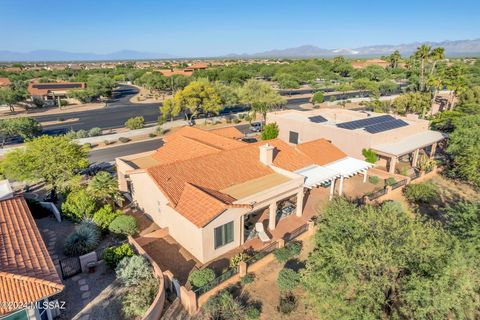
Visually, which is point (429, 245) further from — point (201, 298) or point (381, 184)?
point (381, 184)

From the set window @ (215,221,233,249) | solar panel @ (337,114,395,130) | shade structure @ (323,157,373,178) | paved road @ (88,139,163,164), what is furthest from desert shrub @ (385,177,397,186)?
paved road @ (88,139,163,164)

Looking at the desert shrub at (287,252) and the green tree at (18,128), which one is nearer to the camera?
the desert shrub at (287,252)

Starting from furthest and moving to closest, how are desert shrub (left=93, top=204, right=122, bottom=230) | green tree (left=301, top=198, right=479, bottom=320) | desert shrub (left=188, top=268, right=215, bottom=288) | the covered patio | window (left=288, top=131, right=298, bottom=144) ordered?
window (left=288, top=131, right=298, bottom=144)
the covered patio
desert shrub (left=93, top=204, right=122, bottom=230)
desert shrub (left=188, top=268, right=215, bottom=288)
green tree (left=301, top=198, right=479, bottom=320)

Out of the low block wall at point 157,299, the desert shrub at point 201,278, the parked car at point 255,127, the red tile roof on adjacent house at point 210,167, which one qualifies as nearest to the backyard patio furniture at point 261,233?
the red tile roof on adjacent house at point 210,167

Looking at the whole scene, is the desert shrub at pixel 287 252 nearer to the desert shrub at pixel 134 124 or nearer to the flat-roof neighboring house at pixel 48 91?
the desert shrub at pixel 134 124

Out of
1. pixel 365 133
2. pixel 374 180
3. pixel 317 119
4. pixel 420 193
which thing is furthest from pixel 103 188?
pixel 317 119

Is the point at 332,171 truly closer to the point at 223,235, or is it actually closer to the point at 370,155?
the point at 370,155

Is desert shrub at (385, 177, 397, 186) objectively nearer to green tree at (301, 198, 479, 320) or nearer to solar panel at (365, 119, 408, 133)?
solar panel at (365, 119, 408, 133)
